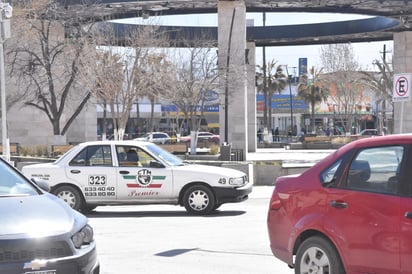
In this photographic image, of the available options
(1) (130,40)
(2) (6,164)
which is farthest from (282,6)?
(2) (6,164)

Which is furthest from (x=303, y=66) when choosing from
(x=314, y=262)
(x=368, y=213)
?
(x=368, y=213)

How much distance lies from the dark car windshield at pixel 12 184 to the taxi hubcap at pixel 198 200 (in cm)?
662

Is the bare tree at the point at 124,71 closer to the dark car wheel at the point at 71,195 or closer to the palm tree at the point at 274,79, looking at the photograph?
the dark car wheel at the point at 71,195

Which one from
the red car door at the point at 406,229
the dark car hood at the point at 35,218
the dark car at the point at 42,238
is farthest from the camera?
the red car door at the point at 406,229

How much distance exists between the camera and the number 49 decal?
12938 millimetres

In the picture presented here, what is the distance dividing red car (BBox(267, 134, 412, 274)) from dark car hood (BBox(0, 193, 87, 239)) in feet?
6.96

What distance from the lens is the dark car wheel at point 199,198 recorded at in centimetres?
1273

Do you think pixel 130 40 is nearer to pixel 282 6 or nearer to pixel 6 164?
pixel 282 6

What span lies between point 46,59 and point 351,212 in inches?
1110

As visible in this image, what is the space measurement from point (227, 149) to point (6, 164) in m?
20.6

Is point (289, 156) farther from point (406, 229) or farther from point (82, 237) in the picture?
point (82, 237)

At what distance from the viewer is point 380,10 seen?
119ft

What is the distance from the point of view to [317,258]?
19.0 ft

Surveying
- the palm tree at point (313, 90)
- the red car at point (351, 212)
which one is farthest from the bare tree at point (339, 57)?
the red car at point (351, 212)
